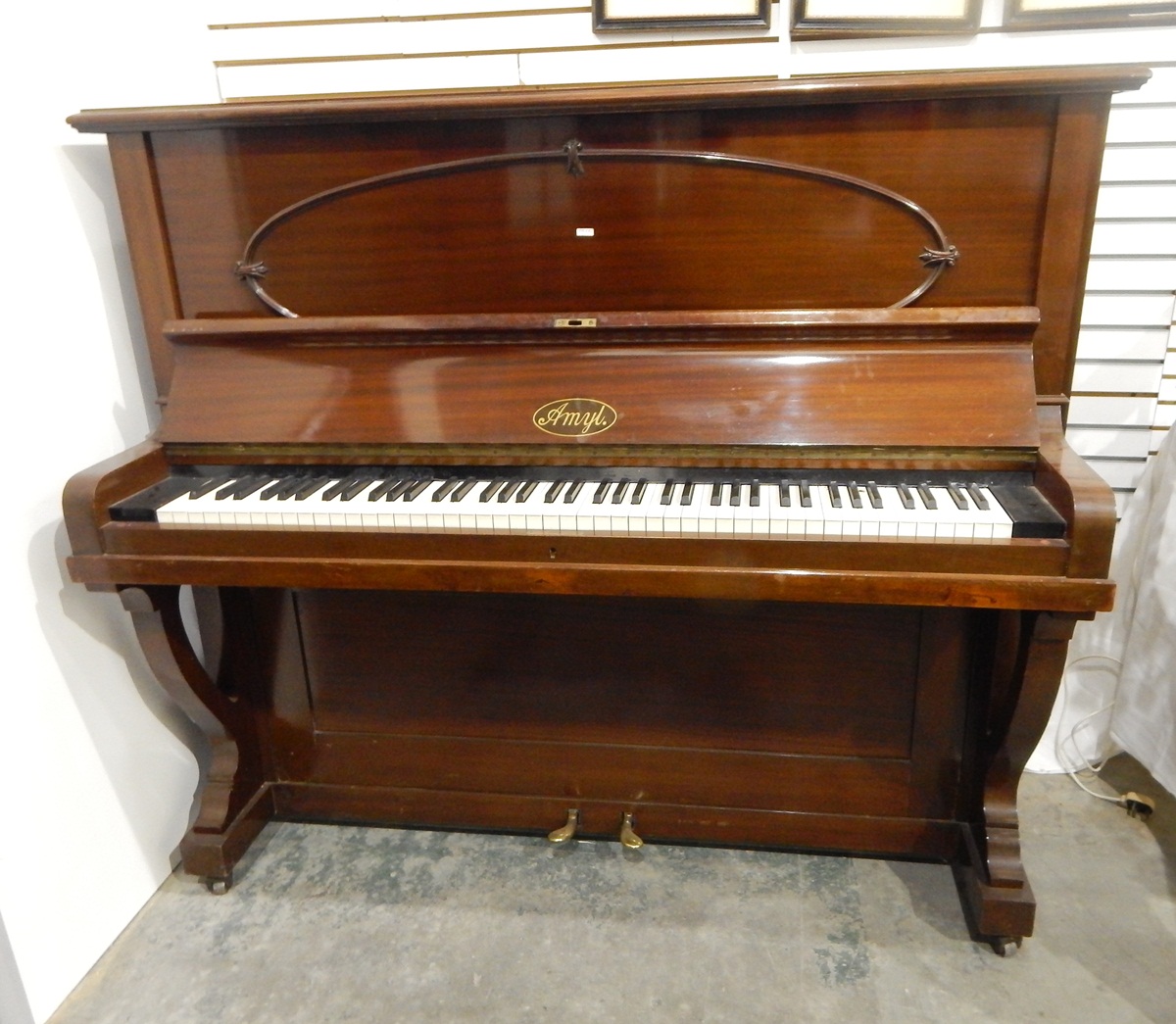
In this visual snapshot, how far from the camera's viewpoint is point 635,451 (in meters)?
1.52

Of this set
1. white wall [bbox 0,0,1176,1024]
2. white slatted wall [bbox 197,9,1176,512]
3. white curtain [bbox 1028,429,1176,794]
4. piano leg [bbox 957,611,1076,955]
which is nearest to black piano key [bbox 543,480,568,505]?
piano leg [bbox 957,611,1076,955]

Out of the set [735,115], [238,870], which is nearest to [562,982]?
[238,870]

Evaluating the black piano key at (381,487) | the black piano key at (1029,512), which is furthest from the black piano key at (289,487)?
the black piano key at (1029,512)

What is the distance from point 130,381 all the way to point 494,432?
2.82 feet

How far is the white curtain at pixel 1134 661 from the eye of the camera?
6.29 ft

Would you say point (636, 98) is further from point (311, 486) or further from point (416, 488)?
point (311, 486)

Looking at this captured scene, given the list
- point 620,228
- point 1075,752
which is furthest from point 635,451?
point 1075,752

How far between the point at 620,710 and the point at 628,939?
440mm

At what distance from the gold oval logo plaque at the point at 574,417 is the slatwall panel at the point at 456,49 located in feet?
3.01

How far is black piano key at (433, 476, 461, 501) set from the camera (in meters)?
1.47

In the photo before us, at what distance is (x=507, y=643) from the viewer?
1.85m

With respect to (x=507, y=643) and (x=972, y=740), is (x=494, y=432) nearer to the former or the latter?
(x=507, y=643)

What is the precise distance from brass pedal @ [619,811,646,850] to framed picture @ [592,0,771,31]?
1.73m

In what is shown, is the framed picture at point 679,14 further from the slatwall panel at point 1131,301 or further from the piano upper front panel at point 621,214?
the slatwall panel at point 1131,301
